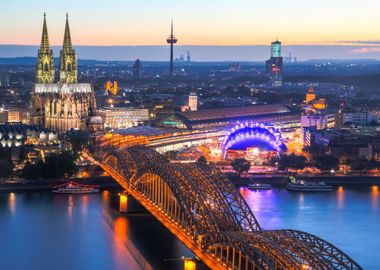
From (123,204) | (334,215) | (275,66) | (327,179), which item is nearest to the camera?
(334,215)

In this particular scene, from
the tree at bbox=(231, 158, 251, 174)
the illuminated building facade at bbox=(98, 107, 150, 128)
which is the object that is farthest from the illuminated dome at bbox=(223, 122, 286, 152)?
the illuminated building facade at bbox=(98, 107, 150, 128)

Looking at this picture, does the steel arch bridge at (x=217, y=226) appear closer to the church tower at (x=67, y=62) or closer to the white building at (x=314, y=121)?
the church tower at (x=67, y=62)

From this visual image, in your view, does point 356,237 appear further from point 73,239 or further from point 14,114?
point 14,114

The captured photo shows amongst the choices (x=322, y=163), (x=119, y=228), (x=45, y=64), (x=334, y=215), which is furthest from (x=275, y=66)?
(x=119, y=228)

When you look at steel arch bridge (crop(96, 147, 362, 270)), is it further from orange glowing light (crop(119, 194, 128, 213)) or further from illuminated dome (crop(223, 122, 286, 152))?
illuminated dome (crop(223, 122, 286, 152))

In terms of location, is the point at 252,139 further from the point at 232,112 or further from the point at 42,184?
the point at 232,112

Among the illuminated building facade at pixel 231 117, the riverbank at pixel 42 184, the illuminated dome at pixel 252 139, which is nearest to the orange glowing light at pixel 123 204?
the riverbank at pixel 42 184

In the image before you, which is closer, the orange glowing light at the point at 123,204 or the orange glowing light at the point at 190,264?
the orange glowing light at the point at 190,264
